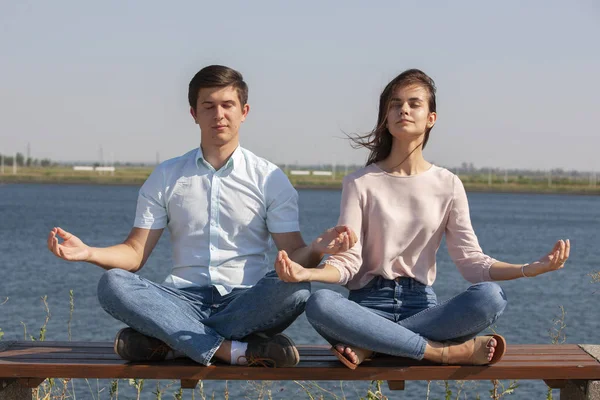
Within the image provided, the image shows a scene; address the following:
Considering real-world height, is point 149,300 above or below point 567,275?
above

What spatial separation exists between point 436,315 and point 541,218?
63.5m

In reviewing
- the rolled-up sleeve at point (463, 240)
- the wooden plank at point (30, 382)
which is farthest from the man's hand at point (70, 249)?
the rolled-up sleeve at point (463, 240)

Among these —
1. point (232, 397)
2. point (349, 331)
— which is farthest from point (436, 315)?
point (232, 397)

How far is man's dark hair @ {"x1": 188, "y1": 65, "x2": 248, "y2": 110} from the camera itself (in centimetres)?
493

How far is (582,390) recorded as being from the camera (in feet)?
15.1

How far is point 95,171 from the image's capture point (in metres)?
132

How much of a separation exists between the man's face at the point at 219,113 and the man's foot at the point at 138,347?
1121 mm

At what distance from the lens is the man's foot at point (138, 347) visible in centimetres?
450

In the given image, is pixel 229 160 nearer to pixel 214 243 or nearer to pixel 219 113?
pixel 219 113

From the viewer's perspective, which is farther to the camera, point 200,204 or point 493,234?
point 493,234

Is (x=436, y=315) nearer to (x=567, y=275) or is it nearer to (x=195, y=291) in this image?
(x=195, y=291)

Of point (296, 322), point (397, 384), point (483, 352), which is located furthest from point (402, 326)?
point (296, 322)

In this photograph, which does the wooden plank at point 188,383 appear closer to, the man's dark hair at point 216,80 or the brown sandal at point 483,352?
the brown sandal at point 483,352

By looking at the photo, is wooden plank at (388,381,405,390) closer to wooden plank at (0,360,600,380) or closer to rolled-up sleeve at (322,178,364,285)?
wooden plank at (0,360,600,380)
